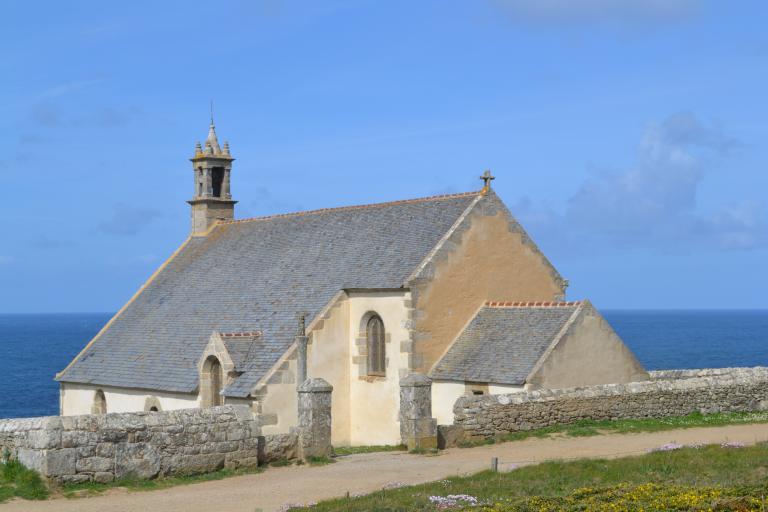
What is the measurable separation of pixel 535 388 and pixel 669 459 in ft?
25.9

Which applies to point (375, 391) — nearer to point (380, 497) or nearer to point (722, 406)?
point (722, 406)

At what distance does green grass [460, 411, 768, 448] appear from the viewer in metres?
21.9

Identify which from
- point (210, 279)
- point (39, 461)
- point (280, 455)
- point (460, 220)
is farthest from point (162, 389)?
point (39, 461)

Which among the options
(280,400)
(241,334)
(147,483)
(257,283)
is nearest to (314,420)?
(147,483)

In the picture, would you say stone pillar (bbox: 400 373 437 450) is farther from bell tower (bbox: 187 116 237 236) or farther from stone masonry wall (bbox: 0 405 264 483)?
bell tower (bbox: 187 116 237 236)

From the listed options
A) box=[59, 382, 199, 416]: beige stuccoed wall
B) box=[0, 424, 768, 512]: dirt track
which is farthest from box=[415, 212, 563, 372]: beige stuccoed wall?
box=[59, 382, 199, 416]: beige stuccoed wall

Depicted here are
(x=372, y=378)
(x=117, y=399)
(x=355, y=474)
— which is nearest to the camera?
(x=355, y=474)

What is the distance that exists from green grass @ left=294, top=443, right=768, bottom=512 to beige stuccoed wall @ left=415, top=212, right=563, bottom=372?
1058 cm

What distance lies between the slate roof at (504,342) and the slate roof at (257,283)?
2505 mm

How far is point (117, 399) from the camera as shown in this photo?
33.2 metres

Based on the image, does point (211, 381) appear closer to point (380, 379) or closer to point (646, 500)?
point (380, 379)

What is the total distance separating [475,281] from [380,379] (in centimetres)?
389

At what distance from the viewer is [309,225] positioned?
3453 centimetres

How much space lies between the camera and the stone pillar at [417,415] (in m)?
20.9
